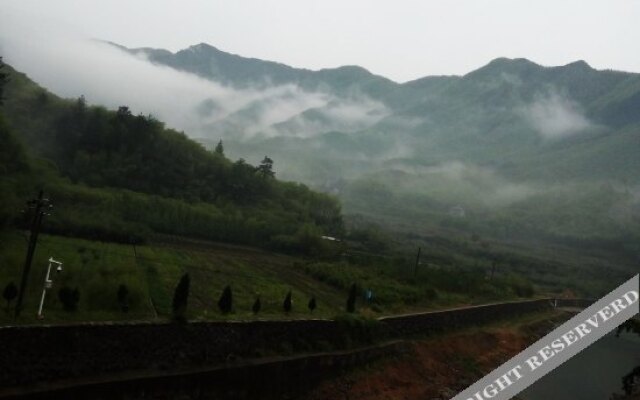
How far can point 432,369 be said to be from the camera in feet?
129

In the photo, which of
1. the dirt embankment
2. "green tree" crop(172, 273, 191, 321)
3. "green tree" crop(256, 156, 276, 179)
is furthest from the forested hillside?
"green tree" crop(172, 273, 191, 321)

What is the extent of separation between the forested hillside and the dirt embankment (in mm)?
26041

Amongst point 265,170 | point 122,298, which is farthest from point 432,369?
point 265,170

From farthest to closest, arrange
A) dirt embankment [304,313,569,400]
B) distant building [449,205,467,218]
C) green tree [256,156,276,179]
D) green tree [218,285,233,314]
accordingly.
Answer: distant building [449,205,467,218] < green tree [256,156,276,179] < dirt embankment [304,313,569,400] < green tree [218,285,233,314]

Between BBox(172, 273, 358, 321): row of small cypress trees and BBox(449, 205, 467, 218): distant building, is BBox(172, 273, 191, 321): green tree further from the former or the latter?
BBox(449, 205, 467, 218): distant building

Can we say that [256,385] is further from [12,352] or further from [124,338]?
[12,352]

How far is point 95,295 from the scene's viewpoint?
27.4m

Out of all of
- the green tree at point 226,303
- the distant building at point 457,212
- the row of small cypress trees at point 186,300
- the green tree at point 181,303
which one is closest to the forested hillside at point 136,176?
the row of small cypress trees at point 186,300

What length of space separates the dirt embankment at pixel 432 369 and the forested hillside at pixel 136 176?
2604cm

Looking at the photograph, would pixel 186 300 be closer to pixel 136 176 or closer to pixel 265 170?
pixel 136 176

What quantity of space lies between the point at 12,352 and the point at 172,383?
20.6 feet

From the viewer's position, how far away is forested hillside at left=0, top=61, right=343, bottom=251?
55.1m

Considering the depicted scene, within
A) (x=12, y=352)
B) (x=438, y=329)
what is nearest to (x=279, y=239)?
(x=438, y=329)

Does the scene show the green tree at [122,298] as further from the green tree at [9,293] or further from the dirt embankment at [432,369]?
the dirt embankment at [432,369]
